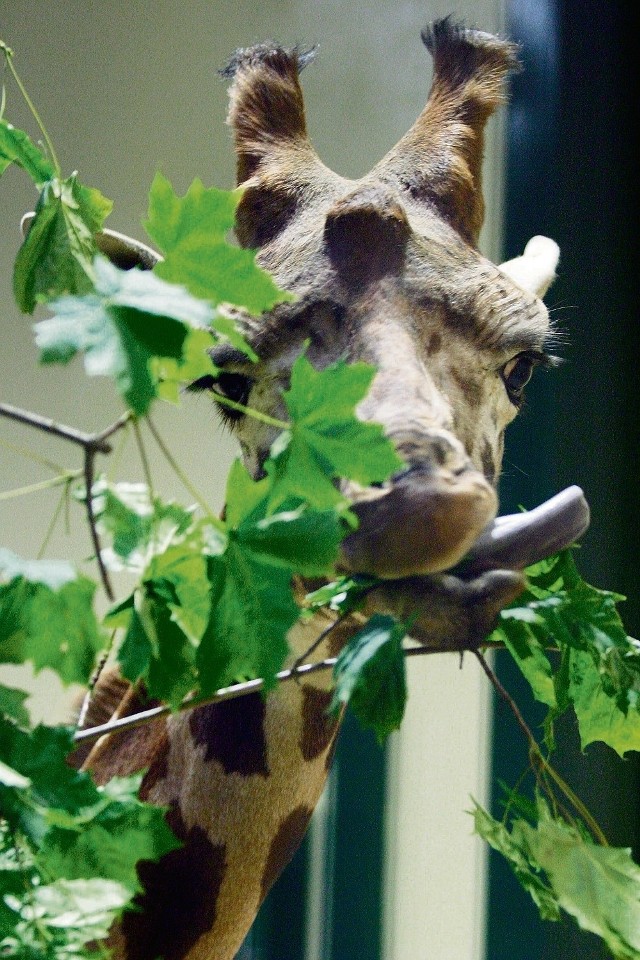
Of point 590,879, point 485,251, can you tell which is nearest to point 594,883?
point 590,879

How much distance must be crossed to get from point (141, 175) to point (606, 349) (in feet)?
2.71

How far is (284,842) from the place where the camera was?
0.88 m

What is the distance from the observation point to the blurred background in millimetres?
1680

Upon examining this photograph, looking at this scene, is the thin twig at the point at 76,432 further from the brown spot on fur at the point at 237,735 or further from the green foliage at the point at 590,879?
the brown spot on fur at the point at 237,735

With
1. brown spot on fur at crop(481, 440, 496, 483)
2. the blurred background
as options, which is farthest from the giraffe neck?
the blurred background

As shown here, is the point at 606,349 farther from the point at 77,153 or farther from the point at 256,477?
the point at 256,477

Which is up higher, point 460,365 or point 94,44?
point 94,44

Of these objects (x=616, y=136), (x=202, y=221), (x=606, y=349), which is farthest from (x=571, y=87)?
(x=202, y=221)

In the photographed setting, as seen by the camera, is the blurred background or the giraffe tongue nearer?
the giraffe tongue

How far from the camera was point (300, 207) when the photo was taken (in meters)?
0.91

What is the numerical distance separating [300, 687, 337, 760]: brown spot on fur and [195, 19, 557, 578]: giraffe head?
0.20 meters

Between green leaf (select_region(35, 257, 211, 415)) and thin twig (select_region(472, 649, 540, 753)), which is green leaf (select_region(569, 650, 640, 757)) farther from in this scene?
green leaf (select_region(35, 257, 211, 415))

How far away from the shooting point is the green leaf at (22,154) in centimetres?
58

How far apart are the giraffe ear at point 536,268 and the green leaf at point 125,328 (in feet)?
2.33
